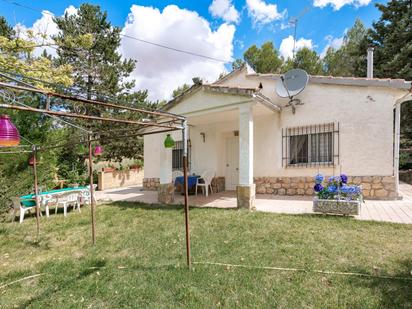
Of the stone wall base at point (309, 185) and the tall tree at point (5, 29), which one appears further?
the tall tree at point (5, 29)

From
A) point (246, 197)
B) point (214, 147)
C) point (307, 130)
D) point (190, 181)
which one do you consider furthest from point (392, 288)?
point (214, 147)

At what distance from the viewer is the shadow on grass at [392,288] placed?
2.61 m

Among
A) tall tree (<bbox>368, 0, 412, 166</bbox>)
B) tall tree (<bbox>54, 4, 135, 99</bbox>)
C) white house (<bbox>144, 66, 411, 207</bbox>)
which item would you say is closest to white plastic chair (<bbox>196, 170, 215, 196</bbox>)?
white house (<bbox>144, 66, 411, 207</bbox>)

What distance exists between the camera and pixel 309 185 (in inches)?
348

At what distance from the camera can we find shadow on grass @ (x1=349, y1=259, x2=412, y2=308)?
261 centimetres

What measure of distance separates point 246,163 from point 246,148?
0.46 m

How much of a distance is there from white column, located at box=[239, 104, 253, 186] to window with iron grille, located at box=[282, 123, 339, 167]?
293 cm

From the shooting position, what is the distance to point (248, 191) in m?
6.95

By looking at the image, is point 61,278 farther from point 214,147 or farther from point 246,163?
point 214,147

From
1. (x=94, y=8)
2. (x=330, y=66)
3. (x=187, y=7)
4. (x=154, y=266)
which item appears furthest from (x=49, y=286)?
(x=330, y=66)

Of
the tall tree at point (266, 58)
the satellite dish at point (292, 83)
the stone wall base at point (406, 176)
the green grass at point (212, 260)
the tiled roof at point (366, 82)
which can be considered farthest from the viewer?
the tall tree at point (266, 58)

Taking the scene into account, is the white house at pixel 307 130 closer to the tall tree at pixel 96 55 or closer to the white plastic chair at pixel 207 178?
the white plastic chair at pixel 207 178

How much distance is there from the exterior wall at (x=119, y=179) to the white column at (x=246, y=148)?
1049 centimetres

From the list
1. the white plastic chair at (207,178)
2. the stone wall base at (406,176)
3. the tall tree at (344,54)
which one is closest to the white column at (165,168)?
the white plastic chair at (207,178)
